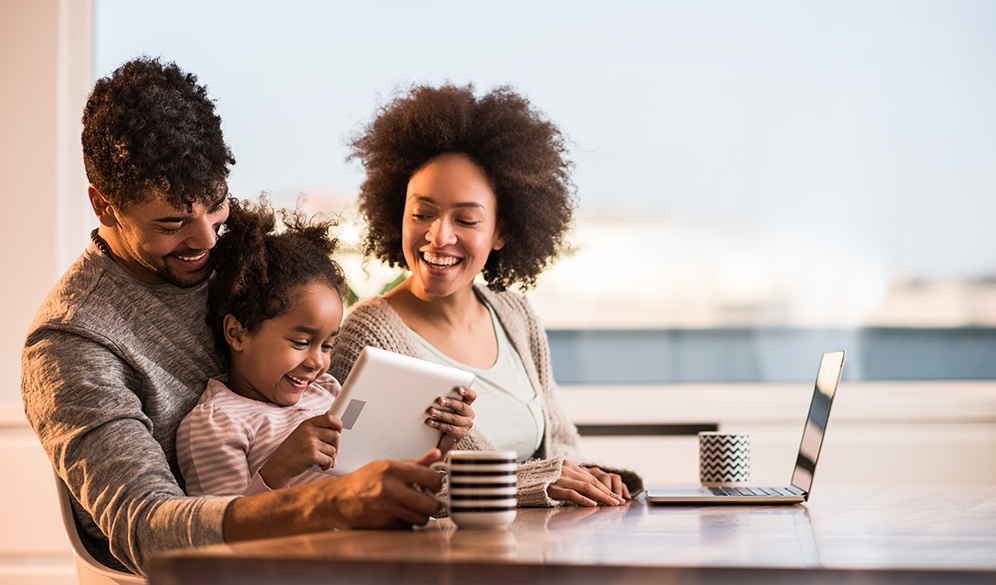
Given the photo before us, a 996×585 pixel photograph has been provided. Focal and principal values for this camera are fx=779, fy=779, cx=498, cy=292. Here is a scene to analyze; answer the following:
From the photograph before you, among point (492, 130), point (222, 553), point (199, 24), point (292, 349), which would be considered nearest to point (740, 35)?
point (492, 130)

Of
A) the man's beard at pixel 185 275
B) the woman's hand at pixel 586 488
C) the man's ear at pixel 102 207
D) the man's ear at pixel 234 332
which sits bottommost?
the woman's hand at pixel 586 488

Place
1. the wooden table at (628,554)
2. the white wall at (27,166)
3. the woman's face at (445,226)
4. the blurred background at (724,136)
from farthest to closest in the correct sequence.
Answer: the blurred background at (724,136), the white wall at (27,166), the woman's face at (445,226), the wooden table at (628,554)

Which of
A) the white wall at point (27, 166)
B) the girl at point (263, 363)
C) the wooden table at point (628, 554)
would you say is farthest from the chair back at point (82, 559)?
the white wall at point (27, 166)

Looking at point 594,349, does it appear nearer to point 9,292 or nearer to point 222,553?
point 9,292

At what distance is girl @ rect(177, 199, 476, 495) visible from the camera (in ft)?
3.89

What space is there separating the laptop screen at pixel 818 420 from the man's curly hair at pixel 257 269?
874 millimetres

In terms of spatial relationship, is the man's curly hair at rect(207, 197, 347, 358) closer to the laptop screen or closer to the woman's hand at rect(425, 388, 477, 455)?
the woman's hand at rect(425, 388, 477, 455)

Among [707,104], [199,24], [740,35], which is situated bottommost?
[707,104]

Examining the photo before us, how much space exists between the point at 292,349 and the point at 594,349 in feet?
5.84

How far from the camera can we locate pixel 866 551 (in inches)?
29.9

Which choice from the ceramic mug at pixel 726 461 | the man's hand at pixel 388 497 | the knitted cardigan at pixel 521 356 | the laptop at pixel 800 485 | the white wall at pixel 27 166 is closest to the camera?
the man's hand at pixel 388 497

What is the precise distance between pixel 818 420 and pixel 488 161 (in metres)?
0.91

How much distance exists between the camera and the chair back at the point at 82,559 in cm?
112

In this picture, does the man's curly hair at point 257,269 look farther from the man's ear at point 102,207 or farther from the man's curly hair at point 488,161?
the man's curly hair at point 488,161
